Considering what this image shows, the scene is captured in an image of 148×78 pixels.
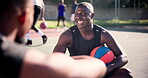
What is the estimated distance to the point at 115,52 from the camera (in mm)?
3748

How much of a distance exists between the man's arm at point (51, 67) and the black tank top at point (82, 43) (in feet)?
7.90

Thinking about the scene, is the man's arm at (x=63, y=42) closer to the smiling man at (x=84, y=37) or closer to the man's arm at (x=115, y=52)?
the smiling man at (x=84, y=37)

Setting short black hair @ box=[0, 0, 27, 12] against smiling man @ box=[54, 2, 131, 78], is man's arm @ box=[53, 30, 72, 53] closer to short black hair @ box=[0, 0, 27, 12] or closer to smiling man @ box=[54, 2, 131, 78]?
smiling man @ box=[54, 2, 131, 78]

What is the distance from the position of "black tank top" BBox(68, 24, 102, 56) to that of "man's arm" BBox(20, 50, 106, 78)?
241 centimetres

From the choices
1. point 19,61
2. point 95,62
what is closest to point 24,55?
point 19,61

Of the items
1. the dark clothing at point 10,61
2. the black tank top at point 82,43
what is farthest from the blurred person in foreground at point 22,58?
the black tank top at point 82,43

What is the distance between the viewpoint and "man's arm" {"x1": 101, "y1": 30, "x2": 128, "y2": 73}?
3485 mm

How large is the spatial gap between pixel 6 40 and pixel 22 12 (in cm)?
17

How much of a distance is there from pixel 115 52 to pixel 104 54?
0.19m

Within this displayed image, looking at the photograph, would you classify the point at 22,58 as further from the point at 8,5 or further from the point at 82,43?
the point at 82,43

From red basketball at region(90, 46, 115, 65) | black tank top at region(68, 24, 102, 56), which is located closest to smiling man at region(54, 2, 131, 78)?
black tank top at region(68, 24, 102, 56)

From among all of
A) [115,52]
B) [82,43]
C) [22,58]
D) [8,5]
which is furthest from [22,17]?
[82,43]

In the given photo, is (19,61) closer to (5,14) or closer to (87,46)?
(5,14)

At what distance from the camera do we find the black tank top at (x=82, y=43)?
3943mm
